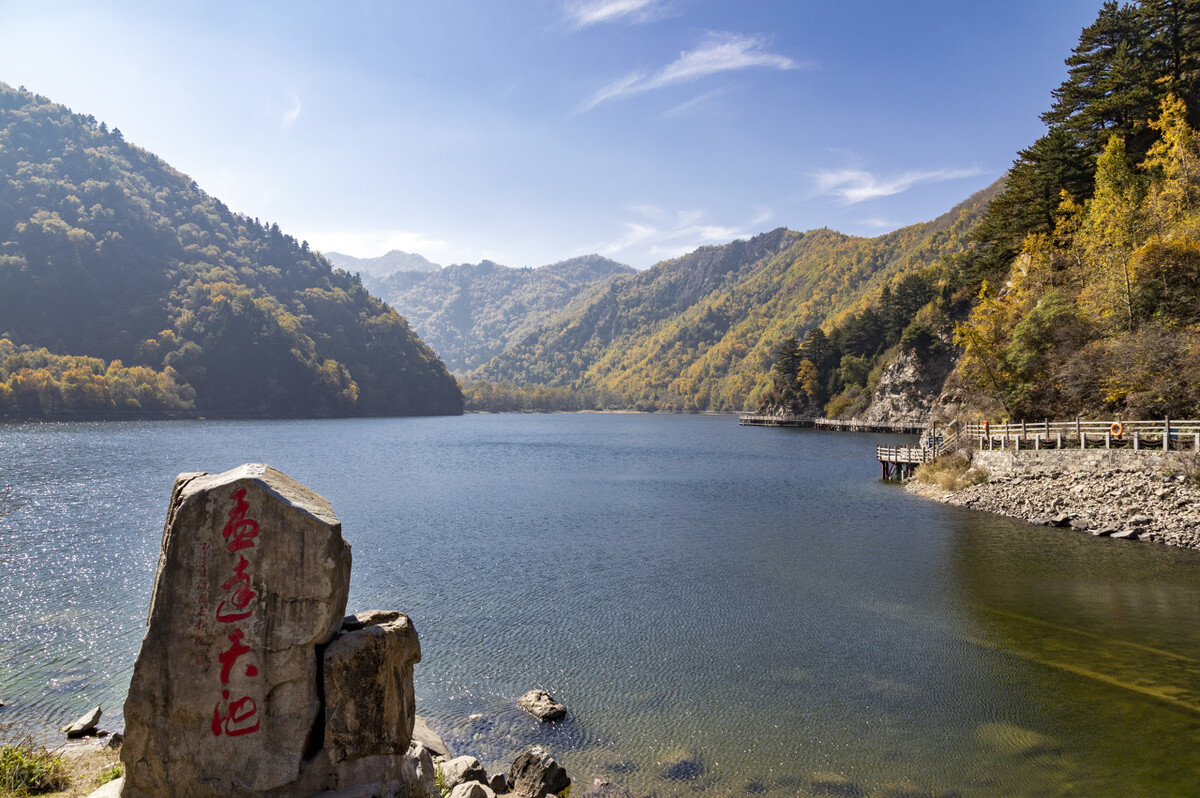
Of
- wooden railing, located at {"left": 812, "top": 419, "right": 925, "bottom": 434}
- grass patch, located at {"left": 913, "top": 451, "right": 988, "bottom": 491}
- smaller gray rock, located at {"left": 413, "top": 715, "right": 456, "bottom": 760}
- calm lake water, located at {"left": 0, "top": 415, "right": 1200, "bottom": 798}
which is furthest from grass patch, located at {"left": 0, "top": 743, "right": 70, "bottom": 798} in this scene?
wooden railing, located at {"left": 812, "top": 419, "right": 925, "bottom": 434}

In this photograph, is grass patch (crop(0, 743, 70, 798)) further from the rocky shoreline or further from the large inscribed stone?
the rocky shoreline

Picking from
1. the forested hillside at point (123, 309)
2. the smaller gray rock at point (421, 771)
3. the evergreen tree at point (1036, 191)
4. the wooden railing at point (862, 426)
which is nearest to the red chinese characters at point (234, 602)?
the smaller gray rock at point (421, 771)

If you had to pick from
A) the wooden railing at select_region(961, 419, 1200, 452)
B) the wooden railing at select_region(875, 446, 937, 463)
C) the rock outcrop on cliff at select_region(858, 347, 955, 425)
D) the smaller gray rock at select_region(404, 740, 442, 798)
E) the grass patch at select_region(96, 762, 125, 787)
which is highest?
the rock outcrop on cliff at select_region(858, 347, 955, 425)

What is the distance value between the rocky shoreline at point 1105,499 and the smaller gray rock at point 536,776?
27621 millimetres

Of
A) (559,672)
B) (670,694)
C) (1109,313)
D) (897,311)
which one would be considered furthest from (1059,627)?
(897,311)

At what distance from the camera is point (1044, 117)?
173 ft

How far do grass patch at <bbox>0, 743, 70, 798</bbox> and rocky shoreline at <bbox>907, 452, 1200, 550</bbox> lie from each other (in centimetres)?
3413

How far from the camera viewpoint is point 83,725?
11352 millimetres

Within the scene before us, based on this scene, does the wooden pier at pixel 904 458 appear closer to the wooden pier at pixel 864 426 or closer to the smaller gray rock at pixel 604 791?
the smaller gray rock at pixel 604 791

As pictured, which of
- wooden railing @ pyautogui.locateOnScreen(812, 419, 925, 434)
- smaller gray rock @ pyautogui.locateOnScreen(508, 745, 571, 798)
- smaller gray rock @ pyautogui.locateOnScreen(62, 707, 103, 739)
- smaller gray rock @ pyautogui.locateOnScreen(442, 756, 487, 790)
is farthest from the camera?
wooden railing @ pyautogui.locateOnScreen(812, 419, 925, 434)

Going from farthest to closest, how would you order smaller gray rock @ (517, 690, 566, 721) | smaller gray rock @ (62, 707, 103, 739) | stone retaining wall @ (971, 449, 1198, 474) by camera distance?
stone retaining wall @ (971, 449, 1198, 474) < smaller gray rock @ (517, 690, 566, 721) < smaller gray rock @ (62, 707, 103, 739)

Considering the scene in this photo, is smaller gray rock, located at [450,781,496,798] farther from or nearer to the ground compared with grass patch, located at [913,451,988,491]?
nearer to the ground

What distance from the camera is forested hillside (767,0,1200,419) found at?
31.9 metres

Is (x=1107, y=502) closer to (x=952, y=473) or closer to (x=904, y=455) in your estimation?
(x=952, y=473)
